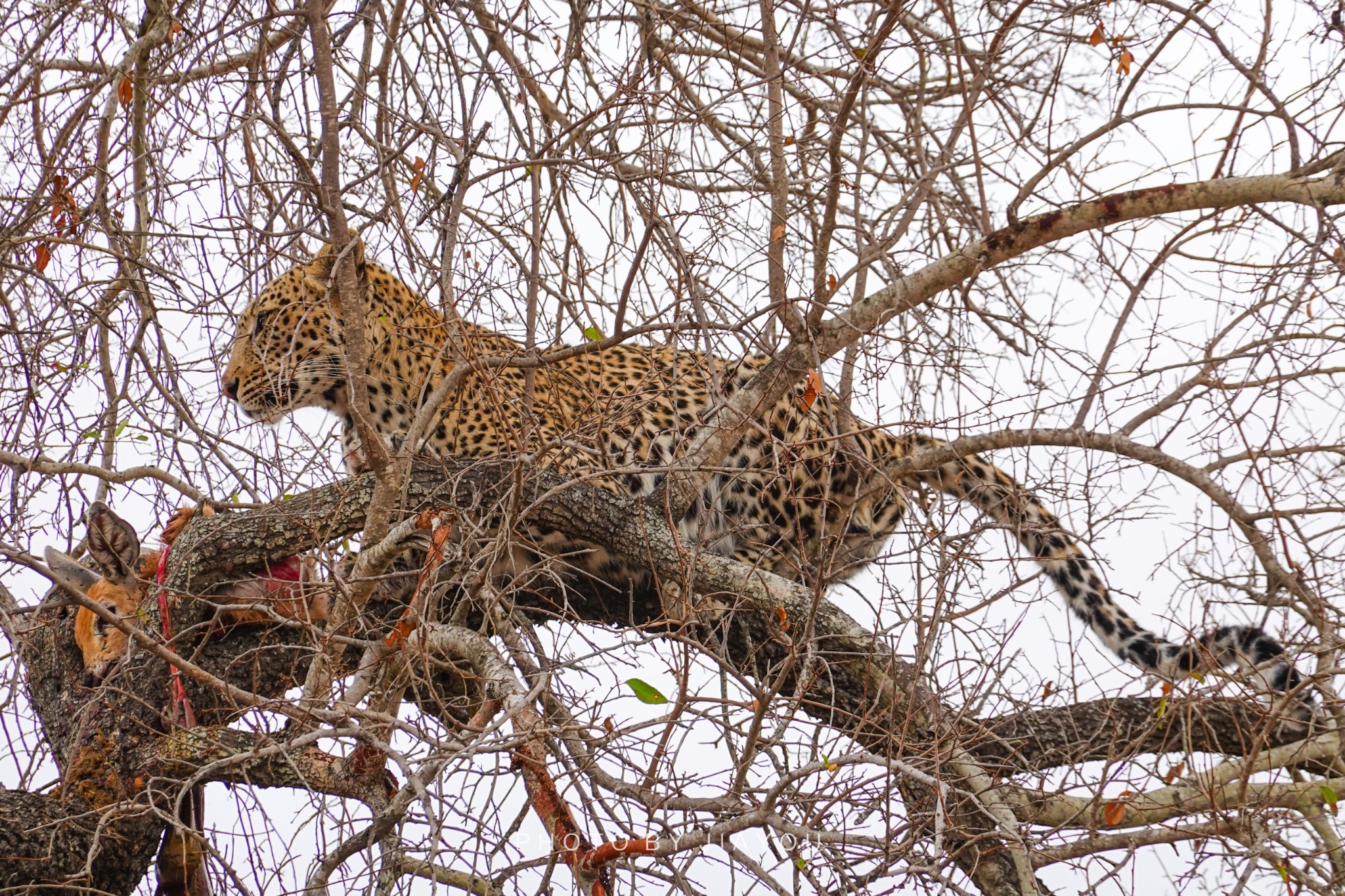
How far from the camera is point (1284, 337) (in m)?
4.61

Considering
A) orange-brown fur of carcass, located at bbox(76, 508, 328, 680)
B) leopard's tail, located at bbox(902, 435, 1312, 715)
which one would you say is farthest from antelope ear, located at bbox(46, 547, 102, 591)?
leopard's tail, located at bbox(902, 435, 1312, 715)

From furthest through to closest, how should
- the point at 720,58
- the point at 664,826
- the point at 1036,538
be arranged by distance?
the point at 1036,538 < the point at 720,58 < the point at 664,826

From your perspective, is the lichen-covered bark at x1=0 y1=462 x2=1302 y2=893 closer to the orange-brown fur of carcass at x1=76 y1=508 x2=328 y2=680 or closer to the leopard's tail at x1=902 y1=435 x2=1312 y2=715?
the orange-brown fur of carcass at x1=76 y1=508 x2=328 y2=680

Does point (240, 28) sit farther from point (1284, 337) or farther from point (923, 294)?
point (1284, 337)

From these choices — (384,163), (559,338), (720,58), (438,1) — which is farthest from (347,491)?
(720,58)

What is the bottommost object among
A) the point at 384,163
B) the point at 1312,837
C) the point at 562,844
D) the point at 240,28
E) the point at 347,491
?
the point at 562,844

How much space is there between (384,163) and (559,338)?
3.28 feet

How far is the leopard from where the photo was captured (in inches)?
185

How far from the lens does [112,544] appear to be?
16.3 ft

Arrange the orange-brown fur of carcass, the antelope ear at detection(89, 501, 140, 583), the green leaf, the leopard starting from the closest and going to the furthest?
1. the green leaf
2. the leopard
3. the antelope ear at detection(89, 501, 140, 583)
4. the orange-brown fur of carcass

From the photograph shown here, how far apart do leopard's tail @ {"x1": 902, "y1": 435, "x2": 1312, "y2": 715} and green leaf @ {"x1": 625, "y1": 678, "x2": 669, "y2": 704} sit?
50.4 inches

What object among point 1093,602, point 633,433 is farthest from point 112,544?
point 1093,602

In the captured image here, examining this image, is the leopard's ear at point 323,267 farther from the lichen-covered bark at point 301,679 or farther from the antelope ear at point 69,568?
the antelope ear at point 69,568

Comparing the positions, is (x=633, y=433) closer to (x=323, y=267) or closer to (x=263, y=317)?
(x=323, y=267)
